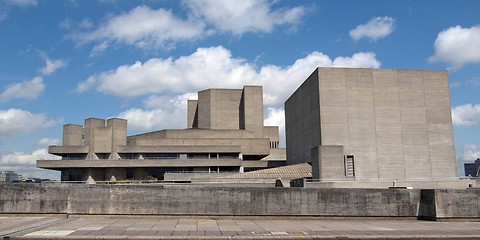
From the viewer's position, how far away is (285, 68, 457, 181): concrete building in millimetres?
61188

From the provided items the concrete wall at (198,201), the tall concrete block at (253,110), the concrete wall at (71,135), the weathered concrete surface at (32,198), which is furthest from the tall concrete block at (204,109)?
the weathered concrete surface at (32,198)

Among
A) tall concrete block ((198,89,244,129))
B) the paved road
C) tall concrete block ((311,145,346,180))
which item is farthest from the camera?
tall concrete block ((198,89,244,129))

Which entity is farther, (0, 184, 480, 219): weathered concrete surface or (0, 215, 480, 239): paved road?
(0, 184, 480, 219): weathered concrete surface

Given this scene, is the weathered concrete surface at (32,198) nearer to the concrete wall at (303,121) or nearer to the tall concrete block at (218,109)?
the concrete wall at (303,121)

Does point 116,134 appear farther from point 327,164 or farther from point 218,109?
point 327,164

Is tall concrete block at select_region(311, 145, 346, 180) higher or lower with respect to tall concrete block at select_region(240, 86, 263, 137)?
lower

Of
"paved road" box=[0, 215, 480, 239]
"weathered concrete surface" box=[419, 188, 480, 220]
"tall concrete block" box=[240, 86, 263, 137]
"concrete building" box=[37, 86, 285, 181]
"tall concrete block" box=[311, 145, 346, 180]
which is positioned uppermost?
"tall concrete block" box=[240, 86, 263, 137]

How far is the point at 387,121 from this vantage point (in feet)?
204

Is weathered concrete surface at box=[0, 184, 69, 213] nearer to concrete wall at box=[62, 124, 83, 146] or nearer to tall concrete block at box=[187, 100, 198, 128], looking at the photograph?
concrete wall at box=[62, 124, 83, 146]

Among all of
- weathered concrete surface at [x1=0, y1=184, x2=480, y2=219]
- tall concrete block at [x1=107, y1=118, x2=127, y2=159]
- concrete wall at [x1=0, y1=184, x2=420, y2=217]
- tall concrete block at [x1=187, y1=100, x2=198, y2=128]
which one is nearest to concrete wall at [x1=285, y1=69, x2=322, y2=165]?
tall concrete block at [x1=107, y1=118, x2=127, y2=159]

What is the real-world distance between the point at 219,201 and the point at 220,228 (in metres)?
3.71

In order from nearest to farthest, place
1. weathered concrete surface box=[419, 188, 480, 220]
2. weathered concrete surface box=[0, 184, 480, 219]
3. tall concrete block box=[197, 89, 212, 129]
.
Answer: weathered concrete surface box=[419, 188, 480, 220] < weathered concrete surface box=[0, 184, 480, 219] < tall concrete block box=[197, 89, 212, 129]

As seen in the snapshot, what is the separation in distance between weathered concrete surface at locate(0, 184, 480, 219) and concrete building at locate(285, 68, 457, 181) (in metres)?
39.5

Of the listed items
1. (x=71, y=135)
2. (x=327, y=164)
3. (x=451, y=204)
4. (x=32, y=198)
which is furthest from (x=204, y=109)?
(x=451, y=204)
